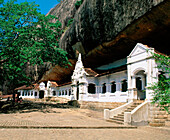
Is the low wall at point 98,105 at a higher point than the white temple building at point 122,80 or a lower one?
lower

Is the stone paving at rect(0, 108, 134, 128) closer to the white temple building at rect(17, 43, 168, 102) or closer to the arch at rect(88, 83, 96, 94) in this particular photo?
the white temple building at rect(17, 43, 168, 102)

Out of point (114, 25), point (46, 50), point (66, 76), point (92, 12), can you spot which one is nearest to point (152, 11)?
point (114, 25)

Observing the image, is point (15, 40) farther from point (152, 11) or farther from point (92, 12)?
point (152, 11)

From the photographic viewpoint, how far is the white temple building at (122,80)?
14.1 m

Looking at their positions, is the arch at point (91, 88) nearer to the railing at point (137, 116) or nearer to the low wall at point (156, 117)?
the railing at point (137, 116)

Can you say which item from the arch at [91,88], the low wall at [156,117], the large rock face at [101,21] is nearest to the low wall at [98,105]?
the arch at [91,88]

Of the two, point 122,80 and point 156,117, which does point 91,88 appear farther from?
point 156,117

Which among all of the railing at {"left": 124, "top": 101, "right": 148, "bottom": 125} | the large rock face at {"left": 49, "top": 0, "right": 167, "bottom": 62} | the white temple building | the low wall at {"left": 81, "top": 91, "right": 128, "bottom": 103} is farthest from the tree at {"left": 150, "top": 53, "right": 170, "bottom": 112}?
the low wall at {"left": 81, "top": 91, "right": 128, "bottom": 103}

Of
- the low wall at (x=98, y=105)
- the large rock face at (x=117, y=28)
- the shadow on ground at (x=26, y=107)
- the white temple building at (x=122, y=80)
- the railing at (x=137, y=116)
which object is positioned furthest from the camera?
the shadow on ground at (x=26, y=107)

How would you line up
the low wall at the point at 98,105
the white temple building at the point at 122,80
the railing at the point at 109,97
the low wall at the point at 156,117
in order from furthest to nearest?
the low wall at the point at 98,105 < the railing at the point at 109,97 < the white temple building at the point at 122,80 < the low wall at the point at 156,117

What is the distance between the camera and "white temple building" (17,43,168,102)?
14078 mm

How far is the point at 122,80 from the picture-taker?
67.4ft

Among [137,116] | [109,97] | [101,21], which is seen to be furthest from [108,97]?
[101,21]

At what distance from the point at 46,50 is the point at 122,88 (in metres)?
9.62
